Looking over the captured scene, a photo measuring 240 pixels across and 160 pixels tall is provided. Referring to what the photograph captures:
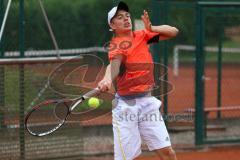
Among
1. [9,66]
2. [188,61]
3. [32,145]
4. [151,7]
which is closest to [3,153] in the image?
[32,145]

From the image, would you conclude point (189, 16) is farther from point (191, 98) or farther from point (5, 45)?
point (5, 45)

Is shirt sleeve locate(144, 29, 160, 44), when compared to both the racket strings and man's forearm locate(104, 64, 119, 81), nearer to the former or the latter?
man's forearm locate(104, 64, 119, 81)

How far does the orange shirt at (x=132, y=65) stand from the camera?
6.61 m

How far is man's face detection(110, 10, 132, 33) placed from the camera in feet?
21.9

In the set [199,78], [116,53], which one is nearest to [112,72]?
[116,53]

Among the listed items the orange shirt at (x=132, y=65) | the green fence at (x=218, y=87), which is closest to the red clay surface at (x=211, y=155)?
the green fence at (x=218, y=87)

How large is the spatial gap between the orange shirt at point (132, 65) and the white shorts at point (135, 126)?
0.35 ft

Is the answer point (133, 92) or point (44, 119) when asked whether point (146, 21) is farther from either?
point (44, 119)

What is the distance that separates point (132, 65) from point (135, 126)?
594mm

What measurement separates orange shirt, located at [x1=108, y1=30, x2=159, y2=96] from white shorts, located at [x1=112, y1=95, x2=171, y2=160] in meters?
0.11

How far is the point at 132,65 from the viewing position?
261 inches

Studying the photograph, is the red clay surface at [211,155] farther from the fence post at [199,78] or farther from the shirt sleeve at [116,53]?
the shirt sleeve at [116,53]

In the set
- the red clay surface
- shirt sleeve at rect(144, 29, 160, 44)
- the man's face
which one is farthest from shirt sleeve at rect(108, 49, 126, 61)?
the red clay surface

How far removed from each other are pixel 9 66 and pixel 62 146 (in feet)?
3.99
